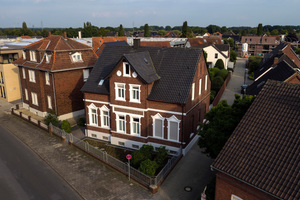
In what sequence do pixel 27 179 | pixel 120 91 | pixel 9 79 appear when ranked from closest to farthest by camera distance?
pixel 27 179 → pixel 120 91 → pixel 9 79

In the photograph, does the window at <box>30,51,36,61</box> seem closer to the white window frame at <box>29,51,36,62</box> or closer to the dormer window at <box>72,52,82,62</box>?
Answer: the white window frame at <box>29,51,36,62</box>

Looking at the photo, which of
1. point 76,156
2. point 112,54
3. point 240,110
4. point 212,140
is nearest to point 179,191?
point 212,140

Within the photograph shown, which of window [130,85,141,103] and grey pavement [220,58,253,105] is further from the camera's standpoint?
grey pavement [220,58,253,105]

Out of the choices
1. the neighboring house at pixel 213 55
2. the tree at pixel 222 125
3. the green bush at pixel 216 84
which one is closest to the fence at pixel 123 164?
the tree at pixel 222 125

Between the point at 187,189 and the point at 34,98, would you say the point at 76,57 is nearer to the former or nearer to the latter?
the point at 34,98

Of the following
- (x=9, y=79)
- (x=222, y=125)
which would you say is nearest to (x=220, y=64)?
(x=9, y=79)

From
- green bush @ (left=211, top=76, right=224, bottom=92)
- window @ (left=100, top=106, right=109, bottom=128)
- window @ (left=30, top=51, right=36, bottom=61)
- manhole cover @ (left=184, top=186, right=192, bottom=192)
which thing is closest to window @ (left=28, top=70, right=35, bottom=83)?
window @ (left=30, top=51, right=36, bottom=61)
